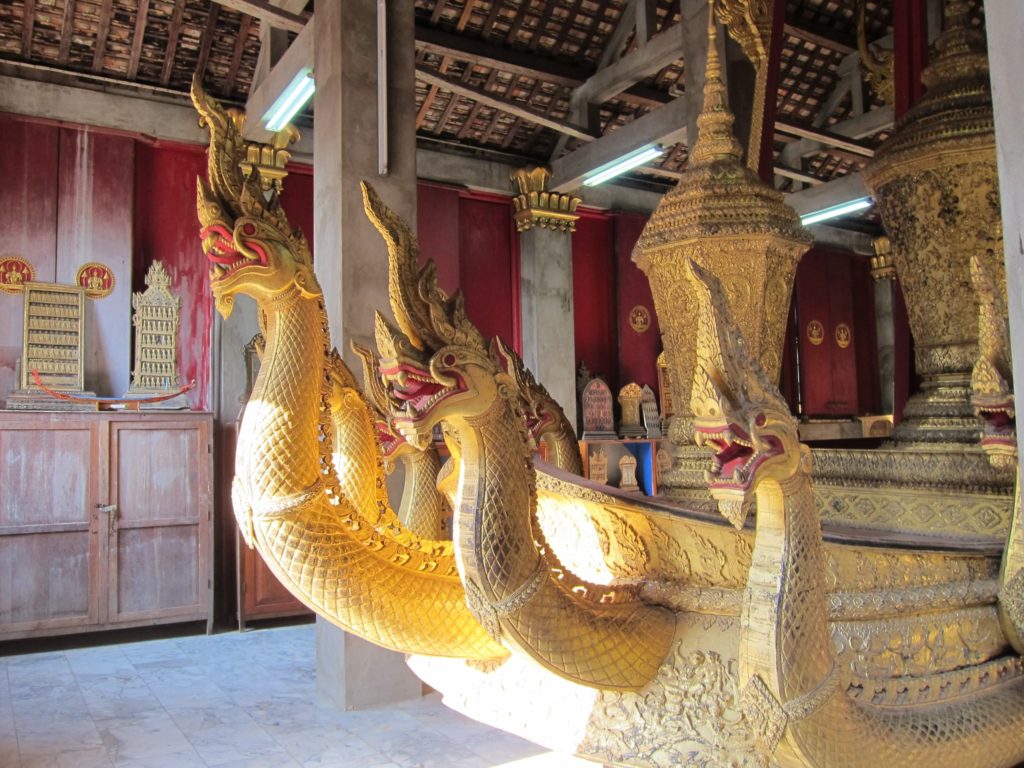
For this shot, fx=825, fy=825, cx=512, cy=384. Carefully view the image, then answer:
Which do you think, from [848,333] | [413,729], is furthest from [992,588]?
[848,333]

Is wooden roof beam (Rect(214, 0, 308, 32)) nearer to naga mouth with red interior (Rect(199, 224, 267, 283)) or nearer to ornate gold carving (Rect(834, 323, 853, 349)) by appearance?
naga mouth with red interior (Rect(199, 224, 267, 283))

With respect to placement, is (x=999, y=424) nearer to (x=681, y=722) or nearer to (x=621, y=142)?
(x=681, y=722)

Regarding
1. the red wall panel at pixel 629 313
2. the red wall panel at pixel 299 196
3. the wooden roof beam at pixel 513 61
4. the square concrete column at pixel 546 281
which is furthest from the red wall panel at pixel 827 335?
the red wall panel at pixel 299 196

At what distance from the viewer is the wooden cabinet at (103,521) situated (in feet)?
16.1

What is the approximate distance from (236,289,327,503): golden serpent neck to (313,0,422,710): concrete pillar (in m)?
1.36

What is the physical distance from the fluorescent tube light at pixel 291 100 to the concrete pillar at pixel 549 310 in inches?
112

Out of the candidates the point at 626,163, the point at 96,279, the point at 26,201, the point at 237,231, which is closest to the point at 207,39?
the point at 26,201

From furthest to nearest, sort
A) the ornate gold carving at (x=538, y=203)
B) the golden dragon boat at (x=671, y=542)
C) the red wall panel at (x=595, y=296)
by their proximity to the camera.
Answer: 1. the red wall panel at (x=595, y=296)
2. the ornate gold carving at (x=538, y=203)
3. the golden dragon boat at (x=671, y=542)

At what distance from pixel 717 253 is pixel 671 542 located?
976mm

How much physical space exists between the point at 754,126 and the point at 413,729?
2.80 m

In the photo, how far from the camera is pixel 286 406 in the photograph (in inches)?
85.8

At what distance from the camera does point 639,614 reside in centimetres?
193

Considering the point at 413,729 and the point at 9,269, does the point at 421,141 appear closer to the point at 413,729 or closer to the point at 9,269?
the point at 9,269

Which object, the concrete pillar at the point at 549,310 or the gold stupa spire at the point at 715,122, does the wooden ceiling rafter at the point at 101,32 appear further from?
the gold stupa spire at the point at 715,122
